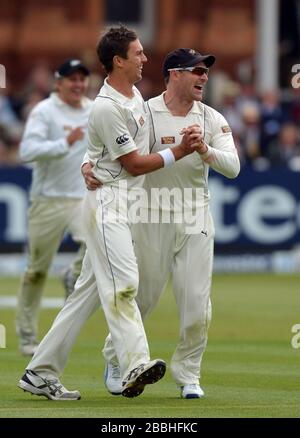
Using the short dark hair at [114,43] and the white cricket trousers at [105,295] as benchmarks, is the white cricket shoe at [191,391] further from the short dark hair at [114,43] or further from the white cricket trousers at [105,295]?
the short dark hair at [114,43]

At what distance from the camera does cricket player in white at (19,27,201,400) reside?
10.5 m

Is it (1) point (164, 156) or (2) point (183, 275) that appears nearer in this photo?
Answer: (1) point (164, 156)

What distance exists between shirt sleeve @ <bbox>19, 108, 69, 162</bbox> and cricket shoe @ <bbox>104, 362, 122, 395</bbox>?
12.7 ft

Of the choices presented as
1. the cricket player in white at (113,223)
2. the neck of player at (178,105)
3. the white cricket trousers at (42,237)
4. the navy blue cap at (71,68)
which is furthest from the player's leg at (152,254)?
the navy blue cap at (71,68)

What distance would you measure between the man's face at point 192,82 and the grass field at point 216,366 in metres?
2.12

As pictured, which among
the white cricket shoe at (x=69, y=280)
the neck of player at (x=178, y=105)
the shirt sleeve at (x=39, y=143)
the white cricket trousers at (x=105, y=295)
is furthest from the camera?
the shirt sleeve at (x=39, y=143)

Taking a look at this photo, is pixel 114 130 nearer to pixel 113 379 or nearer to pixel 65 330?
pixel 65 330

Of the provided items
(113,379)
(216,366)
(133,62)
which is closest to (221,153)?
(133,62)

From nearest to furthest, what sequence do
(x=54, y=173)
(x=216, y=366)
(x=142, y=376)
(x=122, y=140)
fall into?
(x=142, y=376) < (x=122, y=140) < (x=216, y=366) < (x=54, y=173)

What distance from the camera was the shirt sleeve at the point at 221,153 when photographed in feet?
35.2

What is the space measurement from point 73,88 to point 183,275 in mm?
4395

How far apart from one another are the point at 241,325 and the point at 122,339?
644 centimetres

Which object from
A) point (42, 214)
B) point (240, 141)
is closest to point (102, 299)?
point (42, 214)

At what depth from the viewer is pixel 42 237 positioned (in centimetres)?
1497
